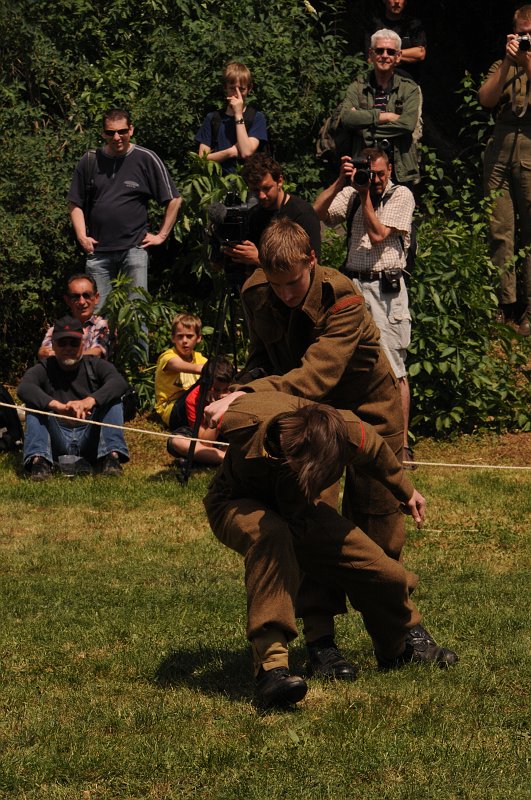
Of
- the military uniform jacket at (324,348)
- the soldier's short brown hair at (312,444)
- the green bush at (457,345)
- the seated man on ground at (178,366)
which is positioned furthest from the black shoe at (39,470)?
the soldier's short brown hair at (312,444)

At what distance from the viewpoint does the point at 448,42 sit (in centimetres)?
1477

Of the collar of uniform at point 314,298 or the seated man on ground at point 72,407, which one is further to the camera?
the seated man on ground at point 72,407

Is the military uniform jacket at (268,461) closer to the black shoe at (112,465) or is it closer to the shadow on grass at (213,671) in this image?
the shadow on grass at (213,671)

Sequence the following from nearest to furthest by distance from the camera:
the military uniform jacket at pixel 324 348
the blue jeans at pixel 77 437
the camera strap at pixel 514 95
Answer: the military uniform jacket at pixel 324 348, the blue jeans at pixel 77 437, the camera strap at pixel 514 95

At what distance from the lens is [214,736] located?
15.5 ft

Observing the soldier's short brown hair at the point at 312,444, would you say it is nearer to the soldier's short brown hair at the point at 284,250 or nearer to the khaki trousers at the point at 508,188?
the soldier's short brown hair at the point at 284,250

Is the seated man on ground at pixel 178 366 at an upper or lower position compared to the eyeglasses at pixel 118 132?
lower

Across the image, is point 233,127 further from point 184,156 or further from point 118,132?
point 118,132

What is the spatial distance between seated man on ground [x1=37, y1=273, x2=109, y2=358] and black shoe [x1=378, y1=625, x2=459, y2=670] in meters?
5.00

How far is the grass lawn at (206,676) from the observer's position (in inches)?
174

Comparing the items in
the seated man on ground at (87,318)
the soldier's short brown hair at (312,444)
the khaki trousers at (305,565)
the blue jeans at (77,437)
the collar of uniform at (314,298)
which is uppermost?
the collar of uniform at (314,298)

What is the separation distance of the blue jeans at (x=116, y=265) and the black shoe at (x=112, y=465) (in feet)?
5.37

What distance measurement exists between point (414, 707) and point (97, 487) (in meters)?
4.56

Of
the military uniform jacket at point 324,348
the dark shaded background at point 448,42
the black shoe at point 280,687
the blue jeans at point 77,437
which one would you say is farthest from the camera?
the dark shaded background at point 448,42
